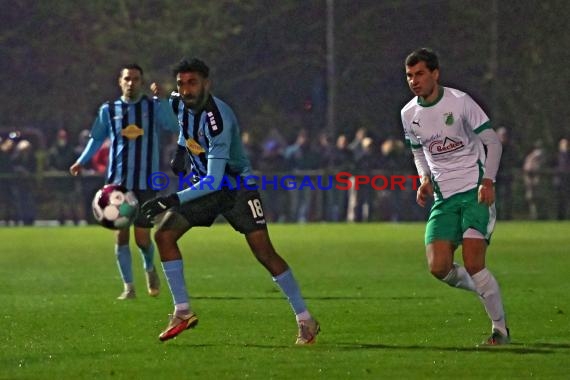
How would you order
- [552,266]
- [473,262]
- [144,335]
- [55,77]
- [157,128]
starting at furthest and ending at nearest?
[55,77]
[552,266]
[157,128]
[144,335]
[473,262]

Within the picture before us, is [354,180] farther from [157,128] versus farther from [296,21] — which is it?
[157,128]

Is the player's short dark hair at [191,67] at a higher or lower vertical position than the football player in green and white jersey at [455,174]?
higher

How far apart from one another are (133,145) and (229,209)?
435 cm

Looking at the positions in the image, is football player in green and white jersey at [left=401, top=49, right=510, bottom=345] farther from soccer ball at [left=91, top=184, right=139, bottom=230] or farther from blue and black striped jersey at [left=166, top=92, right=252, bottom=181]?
soccer ball at [left=91, top=184, right=139, bottom=230]

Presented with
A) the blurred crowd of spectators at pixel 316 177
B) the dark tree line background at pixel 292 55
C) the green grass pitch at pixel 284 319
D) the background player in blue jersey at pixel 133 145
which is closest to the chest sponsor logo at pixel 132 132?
the background player in blue jersey at pixel 133 145

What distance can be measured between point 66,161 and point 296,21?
221 inches

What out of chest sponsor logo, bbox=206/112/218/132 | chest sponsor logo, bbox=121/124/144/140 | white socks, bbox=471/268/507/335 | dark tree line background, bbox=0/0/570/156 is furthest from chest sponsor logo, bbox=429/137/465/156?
dark tree line background, bbox=0/0/570/156

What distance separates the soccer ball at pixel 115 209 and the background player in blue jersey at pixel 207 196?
1.00m

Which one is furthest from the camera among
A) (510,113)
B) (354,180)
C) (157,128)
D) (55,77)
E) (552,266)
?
(55,77)

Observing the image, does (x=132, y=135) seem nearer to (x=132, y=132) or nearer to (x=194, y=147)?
(x=132, y=132)

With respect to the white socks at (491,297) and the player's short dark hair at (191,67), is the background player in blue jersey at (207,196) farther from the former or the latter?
the white socks at (491,297)

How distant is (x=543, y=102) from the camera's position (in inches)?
1264

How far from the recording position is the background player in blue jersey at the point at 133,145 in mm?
14359

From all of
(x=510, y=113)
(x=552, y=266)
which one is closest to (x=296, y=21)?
(x=510, y=113)
